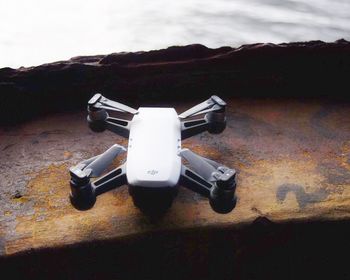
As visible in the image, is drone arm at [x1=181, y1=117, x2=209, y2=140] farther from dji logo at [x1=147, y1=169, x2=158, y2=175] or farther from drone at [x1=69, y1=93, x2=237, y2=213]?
dji logo at [x1=147, y1=169, x2=158, y2=175]

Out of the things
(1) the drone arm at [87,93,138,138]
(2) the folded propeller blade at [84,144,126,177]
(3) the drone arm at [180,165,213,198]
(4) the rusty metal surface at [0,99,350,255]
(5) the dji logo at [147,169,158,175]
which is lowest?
(4) the rusty metal surface at [0,99,350,255]

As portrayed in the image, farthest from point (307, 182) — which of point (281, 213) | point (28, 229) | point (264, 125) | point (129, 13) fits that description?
point (129, 13)

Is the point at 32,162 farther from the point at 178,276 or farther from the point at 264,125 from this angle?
the point at 264,125

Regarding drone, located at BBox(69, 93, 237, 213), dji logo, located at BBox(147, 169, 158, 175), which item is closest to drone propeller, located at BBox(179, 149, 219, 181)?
drone, located at BBox(69, 93, 237, 213)

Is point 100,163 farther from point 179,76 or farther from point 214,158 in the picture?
point 179,76

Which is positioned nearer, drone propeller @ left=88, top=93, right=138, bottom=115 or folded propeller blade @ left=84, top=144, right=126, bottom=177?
folded propeller blade @ left=84, top=144, right=126, bottom=177

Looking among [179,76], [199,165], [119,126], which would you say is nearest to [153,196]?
[199,165]

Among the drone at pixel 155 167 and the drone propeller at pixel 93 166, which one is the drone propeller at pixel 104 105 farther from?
the drone propeller at pixel 93 166
